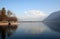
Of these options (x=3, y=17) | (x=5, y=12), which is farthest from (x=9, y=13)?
(x=3, y=17)

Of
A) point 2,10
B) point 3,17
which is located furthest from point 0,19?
point 2,10

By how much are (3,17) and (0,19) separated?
4363 mm

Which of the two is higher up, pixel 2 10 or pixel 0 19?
pixel 2 10

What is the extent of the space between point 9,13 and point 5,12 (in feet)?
13.2

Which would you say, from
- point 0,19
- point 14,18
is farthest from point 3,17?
point 14,18

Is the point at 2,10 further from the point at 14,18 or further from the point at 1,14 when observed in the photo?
the point at 14,18

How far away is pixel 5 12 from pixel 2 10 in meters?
2.88

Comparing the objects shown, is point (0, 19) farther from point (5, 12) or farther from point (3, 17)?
point (5, 12)

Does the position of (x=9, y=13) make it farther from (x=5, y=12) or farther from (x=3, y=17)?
(x=3, y=17)

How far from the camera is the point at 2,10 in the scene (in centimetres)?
9338

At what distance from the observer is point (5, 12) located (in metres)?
95.2

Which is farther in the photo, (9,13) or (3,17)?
(9,13)

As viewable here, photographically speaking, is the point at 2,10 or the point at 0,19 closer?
the point at 0,19

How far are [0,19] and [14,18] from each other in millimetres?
15754
